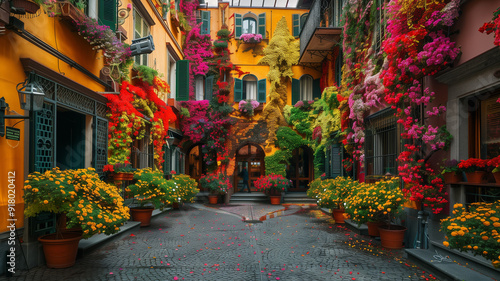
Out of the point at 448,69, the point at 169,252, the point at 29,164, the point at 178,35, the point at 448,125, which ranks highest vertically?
the point at 178,35

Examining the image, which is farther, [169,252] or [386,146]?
[386,146]

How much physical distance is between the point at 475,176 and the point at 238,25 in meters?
15.0

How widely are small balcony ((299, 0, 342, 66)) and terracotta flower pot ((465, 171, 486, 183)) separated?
8863 mm

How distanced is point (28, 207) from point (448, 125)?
281 inches

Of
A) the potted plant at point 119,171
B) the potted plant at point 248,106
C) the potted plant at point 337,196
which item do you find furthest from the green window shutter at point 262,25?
the potted plant at point 119,171

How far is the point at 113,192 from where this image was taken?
6004 mm

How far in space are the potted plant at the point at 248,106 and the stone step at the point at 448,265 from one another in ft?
38.8

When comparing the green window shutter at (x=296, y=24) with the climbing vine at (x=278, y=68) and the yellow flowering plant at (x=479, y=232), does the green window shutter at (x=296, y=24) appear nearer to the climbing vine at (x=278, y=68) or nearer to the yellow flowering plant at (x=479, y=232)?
the climbing vine at (x=278, y=68)

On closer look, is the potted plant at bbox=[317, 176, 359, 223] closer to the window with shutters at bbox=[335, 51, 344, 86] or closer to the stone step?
the stone step

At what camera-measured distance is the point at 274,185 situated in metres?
15.3

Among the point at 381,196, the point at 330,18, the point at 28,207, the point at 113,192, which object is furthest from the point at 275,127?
the point at 28,207

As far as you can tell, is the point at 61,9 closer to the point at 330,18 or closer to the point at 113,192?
the point at 113,192

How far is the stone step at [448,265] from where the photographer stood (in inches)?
177

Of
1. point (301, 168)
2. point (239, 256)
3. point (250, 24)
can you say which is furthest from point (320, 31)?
point (239, 256)
